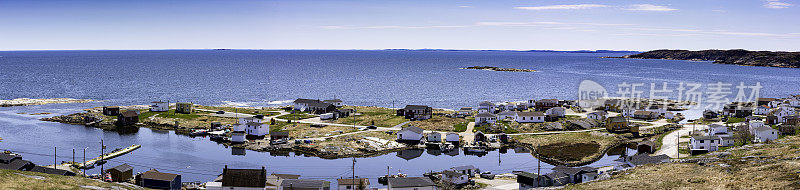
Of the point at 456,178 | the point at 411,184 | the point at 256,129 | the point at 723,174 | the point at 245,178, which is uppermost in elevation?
the point at 723,174

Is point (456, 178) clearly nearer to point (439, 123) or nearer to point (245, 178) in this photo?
point (245, 178)

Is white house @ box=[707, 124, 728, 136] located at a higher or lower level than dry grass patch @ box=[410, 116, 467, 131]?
higher

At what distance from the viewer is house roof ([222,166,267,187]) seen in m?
47.8

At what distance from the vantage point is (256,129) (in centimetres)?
8181

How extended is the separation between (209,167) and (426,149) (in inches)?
1103

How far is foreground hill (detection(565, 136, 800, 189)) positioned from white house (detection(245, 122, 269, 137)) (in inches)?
1950

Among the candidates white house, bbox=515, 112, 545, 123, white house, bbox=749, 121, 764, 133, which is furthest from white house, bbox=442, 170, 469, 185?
white house, bbox=749, 121, 764, 133

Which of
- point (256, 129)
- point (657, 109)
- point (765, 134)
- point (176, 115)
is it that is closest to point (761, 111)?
point (657, 109)

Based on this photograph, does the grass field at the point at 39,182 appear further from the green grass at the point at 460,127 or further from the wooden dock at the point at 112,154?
the green grass at the point at 460,127

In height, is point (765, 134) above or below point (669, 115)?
below

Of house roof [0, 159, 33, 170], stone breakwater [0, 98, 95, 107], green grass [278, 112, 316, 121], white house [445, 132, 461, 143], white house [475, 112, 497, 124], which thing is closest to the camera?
house roof [0, 159, 33, 170]

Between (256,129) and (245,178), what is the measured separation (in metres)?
34.7

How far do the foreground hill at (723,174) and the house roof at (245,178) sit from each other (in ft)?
86.8

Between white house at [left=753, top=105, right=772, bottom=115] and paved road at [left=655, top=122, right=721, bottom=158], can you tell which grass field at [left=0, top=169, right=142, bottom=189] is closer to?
paved road at [left=655, top=122, right=721, bottom=158]
